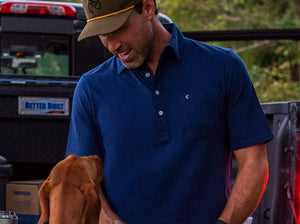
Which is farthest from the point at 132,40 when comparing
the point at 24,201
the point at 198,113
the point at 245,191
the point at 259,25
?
the point at 259,25

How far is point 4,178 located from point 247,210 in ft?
5.80

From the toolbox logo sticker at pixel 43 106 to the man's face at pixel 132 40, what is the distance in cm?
160

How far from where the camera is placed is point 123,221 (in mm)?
3299

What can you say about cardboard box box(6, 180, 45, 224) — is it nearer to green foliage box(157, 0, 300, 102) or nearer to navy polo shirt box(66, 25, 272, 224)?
navy polo shirt box(66, 25, 272, 224)

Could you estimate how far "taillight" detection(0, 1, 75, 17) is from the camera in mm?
5543

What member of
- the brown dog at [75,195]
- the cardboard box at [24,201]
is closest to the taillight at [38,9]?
the cardboard box at [24,201]

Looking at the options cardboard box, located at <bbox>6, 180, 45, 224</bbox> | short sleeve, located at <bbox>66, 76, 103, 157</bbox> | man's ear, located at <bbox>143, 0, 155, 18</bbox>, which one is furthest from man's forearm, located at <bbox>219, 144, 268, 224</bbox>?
cardboard box, located at <bbox>6, 180, 45, 224</bbox>

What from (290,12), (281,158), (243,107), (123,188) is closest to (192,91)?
(243,107)

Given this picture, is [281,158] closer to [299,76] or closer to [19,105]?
[19,105]

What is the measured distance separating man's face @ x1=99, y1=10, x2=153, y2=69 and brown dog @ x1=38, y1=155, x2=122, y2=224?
464 millimetres

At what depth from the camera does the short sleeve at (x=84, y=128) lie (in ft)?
11.1

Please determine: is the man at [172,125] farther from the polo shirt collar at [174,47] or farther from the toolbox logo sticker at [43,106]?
the toolbox logo sticker at [43,106]

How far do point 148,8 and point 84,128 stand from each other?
0.60 meters

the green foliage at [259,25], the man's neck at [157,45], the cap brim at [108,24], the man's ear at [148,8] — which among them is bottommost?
the green foliage at [259,25]
